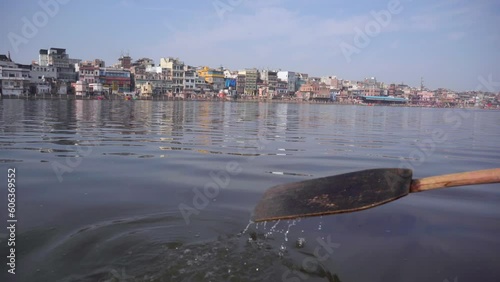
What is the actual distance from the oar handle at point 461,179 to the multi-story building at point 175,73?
97064 mm

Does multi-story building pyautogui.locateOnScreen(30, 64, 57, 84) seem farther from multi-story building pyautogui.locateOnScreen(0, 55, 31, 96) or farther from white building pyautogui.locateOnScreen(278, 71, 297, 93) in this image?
white building pyautogui.locateOnScreen(278, 71, 297, 93)

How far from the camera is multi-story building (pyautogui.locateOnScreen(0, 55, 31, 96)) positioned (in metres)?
63.7

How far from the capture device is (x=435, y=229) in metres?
4.81

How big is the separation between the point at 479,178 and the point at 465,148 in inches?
460

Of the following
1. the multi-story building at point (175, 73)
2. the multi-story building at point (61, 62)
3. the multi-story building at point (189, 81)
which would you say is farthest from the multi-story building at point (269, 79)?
the multi-story building at point (61, 62)

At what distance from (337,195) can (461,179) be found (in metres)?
1.05

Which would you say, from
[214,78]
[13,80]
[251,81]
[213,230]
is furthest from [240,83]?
[213,230]

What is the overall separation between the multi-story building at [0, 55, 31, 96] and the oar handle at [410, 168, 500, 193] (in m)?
74.0

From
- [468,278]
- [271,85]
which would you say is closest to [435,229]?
[468,278]

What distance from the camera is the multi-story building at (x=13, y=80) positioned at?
63.7 m

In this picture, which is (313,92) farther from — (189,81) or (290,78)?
(189,81)

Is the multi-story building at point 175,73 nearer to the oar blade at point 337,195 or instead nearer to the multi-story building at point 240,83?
the multi-story building at point 240,83

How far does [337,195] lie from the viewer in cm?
356

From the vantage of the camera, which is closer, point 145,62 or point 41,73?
point 41,73
